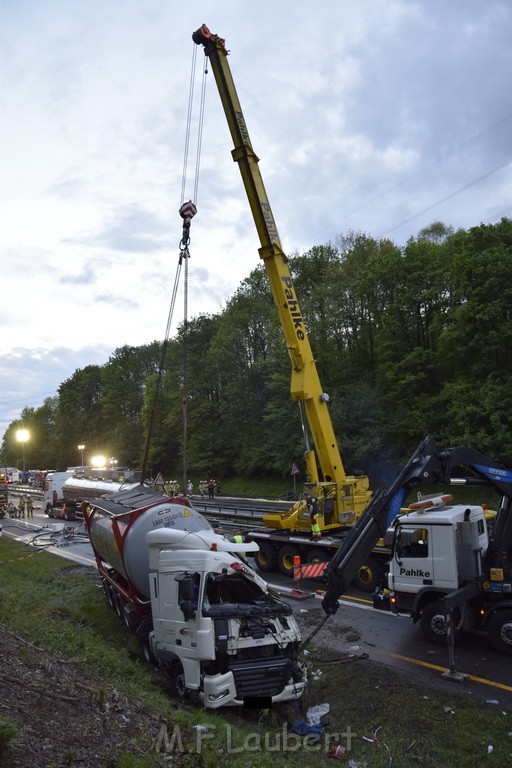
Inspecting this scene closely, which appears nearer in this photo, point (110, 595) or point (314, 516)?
point (110, 595)

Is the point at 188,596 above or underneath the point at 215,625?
above

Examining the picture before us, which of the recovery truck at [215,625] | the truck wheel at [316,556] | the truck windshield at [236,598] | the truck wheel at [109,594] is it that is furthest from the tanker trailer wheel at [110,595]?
the truck wheel at [316,556]

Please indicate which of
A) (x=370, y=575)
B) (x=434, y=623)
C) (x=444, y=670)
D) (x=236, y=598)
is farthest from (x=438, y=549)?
(x=370, y=575)

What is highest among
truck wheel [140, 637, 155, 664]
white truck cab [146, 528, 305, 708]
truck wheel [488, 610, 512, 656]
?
white truck cab [146, 528, 305, 708]

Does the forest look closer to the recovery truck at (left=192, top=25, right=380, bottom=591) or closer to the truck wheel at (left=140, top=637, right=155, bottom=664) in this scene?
the recovery truck at (left=192, top=25, right=380, bottom=591)

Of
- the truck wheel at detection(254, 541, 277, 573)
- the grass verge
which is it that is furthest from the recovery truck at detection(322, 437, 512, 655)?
the truck wheel at detection(254, 541, 277, 573)

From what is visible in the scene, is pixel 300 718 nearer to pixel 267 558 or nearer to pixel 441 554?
pixel 441 554

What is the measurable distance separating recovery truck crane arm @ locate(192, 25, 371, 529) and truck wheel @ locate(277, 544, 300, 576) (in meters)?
0.66

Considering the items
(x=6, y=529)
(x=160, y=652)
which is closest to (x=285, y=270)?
(x=160, y=652)

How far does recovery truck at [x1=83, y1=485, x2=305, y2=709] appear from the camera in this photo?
6984 millimetres

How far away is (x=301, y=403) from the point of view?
1590cm

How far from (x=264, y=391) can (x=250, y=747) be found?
39.3 m

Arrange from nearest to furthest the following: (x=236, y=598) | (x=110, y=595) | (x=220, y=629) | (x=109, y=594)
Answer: (x=220, y=629)
(x=236, y=598)
(x=110, y=595)
(x=109, y=594)

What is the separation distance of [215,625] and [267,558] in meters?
9.17
